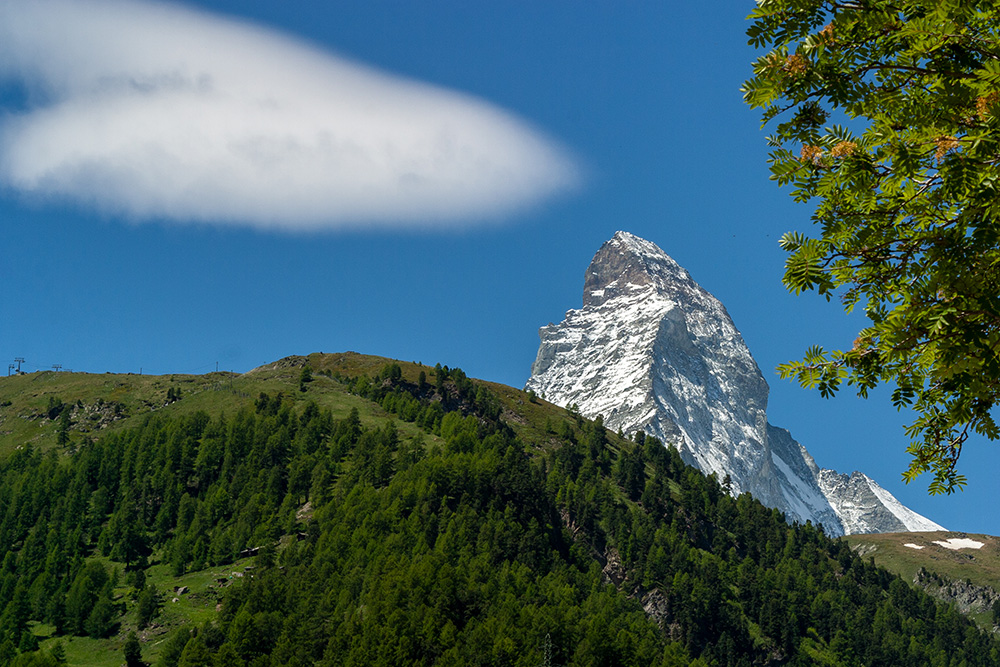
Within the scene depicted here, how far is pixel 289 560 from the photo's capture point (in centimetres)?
19600

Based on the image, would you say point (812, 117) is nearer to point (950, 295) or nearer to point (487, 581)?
point (950, 295)

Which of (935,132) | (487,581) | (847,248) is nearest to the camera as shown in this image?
(935,132)

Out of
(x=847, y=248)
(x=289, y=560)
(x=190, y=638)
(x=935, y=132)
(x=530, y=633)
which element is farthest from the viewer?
(x=289, y=560)

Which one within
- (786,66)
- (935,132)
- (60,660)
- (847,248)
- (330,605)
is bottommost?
(60,660)

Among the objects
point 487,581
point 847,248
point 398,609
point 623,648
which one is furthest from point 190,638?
point 847,248

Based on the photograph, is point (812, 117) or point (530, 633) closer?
point (812, 117)

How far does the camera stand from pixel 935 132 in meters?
12.1

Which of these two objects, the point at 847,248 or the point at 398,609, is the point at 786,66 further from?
the point at 398,609

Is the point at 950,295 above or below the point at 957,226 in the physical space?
below

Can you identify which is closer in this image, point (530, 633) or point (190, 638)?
point (530, 633)

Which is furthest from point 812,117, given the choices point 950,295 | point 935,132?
point 950,295

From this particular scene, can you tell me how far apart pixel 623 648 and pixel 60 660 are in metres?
102

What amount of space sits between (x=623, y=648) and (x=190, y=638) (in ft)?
254

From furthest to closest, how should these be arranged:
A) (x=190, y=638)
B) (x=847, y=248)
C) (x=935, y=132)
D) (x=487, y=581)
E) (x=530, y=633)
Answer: (x=487, y=581) < (x=190, y=638) < (x=530, y=633) < (x=847, y=248) < (x=935, y=132)
